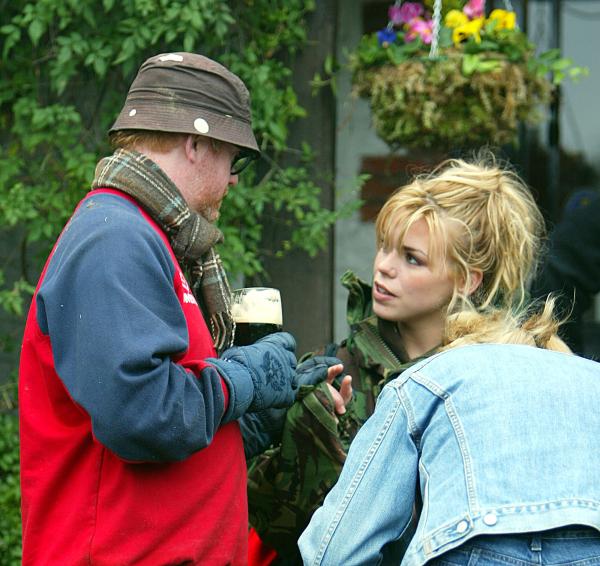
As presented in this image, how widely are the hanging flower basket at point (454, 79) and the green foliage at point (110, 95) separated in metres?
0.45

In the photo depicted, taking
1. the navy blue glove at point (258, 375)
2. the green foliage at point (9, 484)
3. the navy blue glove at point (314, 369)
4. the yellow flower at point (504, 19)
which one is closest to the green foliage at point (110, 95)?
the green foliage at point (9, 484)

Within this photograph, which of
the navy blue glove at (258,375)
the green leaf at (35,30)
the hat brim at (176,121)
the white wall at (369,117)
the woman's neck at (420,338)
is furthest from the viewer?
the white wall at (369,117)

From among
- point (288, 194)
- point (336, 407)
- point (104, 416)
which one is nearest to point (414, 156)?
point (288, 194)

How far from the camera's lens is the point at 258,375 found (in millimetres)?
2203

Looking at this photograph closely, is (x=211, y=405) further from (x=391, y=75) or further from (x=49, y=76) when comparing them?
(x=49, y=76)

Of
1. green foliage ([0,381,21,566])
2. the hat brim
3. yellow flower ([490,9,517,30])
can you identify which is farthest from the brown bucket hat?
green foliage ([0,381,21,566])

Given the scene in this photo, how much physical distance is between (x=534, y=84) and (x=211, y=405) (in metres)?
2.53

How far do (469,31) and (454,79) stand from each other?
0.25m

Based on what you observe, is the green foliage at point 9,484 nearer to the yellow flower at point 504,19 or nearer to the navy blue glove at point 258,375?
the navy blue glove at point 258,375

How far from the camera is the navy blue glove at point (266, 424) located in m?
2.52

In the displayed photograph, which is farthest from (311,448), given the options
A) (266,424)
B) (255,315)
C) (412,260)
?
(412,260)

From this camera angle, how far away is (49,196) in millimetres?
4145

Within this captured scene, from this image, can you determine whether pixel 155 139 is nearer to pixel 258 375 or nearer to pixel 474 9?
pixel 258 375

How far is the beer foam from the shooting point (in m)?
2.49
